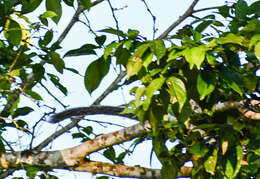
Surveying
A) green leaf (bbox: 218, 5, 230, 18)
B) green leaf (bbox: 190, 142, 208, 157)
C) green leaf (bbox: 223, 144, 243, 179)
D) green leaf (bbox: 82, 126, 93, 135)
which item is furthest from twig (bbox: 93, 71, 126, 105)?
green leaf (bbox: 223, 144, 243, 179)

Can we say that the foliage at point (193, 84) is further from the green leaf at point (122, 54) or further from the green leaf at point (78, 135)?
the green leaf at point (78, 135)

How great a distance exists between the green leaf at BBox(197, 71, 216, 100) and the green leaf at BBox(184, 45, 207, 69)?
89 mm

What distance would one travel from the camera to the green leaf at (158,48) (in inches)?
46.3

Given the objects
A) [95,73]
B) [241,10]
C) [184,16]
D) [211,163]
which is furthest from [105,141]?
[184,16]

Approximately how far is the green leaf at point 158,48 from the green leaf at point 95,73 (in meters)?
0.24

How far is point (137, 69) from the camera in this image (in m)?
1.20

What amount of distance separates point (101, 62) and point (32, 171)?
43 centimetres

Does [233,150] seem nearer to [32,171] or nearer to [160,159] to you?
[160,159]

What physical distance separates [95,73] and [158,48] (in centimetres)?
28

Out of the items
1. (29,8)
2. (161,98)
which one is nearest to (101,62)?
(161,98)

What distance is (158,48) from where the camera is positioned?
1187 millimetres

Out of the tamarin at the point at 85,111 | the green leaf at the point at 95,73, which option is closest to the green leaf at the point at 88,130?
the tamarin at the point at 85,111

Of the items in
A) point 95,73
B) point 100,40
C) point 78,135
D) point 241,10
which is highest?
point 241,10

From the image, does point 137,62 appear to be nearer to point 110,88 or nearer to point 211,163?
point 211,163
